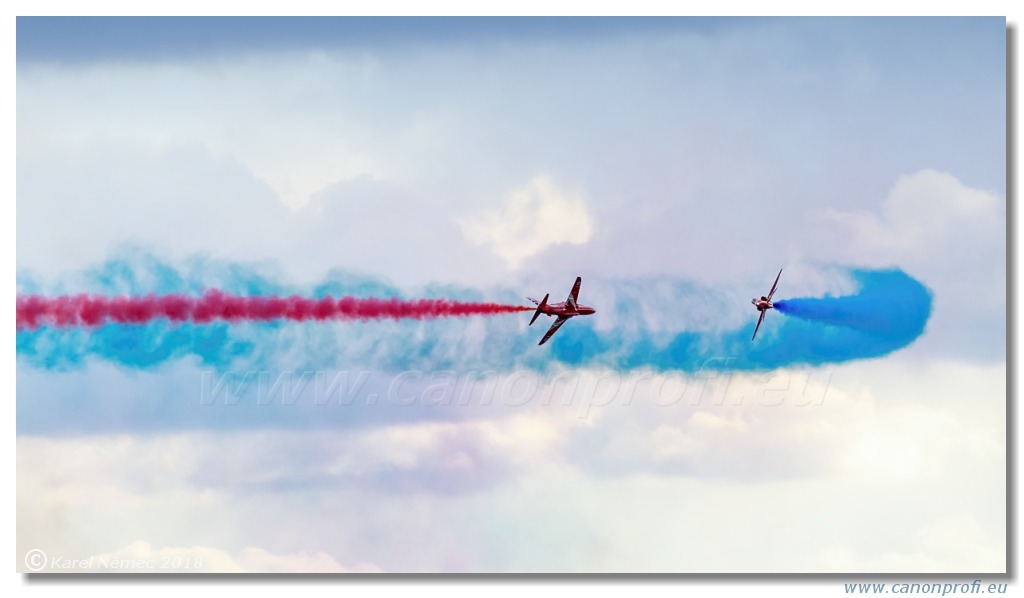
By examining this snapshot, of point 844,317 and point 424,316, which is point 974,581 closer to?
point 844,317

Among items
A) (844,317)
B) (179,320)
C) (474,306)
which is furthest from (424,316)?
(844,317)

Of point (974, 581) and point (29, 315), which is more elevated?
point (29, 315)

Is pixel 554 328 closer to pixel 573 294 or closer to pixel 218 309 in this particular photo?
pixel 573 294

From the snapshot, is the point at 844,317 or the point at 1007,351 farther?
the point at 844,317

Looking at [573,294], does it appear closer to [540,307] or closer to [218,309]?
[540,307]

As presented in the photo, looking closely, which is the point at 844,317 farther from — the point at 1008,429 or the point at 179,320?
the point at 179,320

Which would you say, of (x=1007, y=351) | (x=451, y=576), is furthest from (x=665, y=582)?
(x=1007, y=351)
